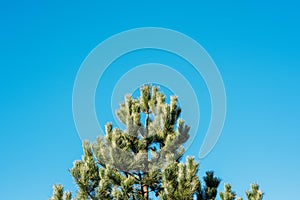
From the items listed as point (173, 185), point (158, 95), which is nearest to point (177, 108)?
point (158, 95)

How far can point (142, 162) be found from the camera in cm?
1083

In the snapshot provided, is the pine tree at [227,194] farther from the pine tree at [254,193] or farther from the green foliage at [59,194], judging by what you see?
the green foliage at [59,194]

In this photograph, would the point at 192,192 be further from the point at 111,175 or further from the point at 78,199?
the point at 78,199

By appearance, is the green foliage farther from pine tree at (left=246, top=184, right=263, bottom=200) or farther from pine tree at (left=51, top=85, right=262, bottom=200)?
pine tree at (left=246, top=184, right=263, bottom=200)

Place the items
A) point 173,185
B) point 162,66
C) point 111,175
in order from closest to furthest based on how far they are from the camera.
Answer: point 173,185
point 111,175
point 162,66

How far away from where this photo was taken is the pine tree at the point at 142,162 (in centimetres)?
991

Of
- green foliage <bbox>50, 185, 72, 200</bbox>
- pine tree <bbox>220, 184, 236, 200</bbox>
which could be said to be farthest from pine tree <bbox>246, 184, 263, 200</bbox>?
green foliage <bbox>50, 185, 72, 200</bbox>

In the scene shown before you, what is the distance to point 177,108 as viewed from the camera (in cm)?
1156

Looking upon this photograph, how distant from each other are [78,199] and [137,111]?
8.93 ft

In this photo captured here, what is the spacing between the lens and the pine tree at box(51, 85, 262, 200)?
32.5 ft

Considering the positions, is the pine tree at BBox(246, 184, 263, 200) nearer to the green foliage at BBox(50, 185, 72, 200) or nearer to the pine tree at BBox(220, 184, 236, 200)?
the pine tree at BBox(220, 184, 236, 200)

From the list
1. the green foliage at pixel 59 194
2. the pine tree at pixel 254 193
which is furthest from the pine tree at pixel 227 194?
the green foliage at pixel 59 194

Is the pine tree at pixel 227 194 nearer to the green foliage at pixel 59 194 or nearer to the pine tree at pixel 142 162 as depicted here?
the pine tree at pixel 142 162

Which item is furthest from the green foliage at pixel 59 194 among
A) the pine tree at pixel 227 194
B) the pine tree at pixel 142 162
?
the pine tree at pixel 227 194
